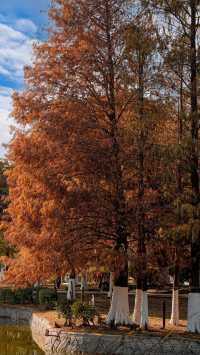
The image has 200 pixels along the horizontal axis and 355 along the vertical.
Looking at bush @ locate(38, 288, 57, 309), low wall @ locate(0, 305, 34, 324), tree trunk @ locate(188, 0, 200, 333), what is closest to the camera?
tree trunk @ locate(188, 0, 200, 333)

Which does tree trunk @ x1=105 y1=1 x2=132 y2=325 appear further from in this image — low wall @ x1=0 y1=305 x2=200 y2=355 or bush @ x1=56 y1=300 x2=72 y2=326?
low wall @ x1=0 y1=305 x2=200 y2=355

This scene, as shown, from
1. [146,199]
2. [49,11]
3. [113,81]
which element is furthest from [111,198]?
[49,11]

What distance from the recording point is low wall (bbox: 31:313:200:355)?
51.9ft

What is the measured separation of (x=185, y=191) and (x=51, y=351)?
695cm

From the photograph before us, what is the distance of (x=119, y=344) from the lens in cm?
1627

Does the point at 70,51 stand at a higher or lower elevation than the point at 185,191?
higher

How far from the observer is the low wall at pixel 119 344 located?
15.8 metres

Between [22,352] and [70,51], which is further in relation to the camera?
[70,51]

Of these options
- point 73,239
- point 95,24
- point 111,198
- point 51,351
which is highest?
point 95,24

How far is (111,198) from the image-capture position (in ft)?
63.1

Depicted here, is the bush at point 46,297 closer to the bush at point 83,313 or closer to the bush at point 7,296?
the bush at point 7,296

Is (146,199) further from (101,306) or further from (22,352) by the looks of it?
(101,306)

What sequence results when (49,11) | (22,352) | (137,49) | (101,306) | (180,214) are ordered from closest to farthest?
1. (22,352)
2. (180,214)
3. (137,49)
4. (49,11)
5. (101,306)

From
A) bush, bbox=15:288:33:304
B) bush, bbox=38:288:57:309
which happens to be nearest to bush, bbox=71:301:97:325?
bush, bbox=38:288:57:309
